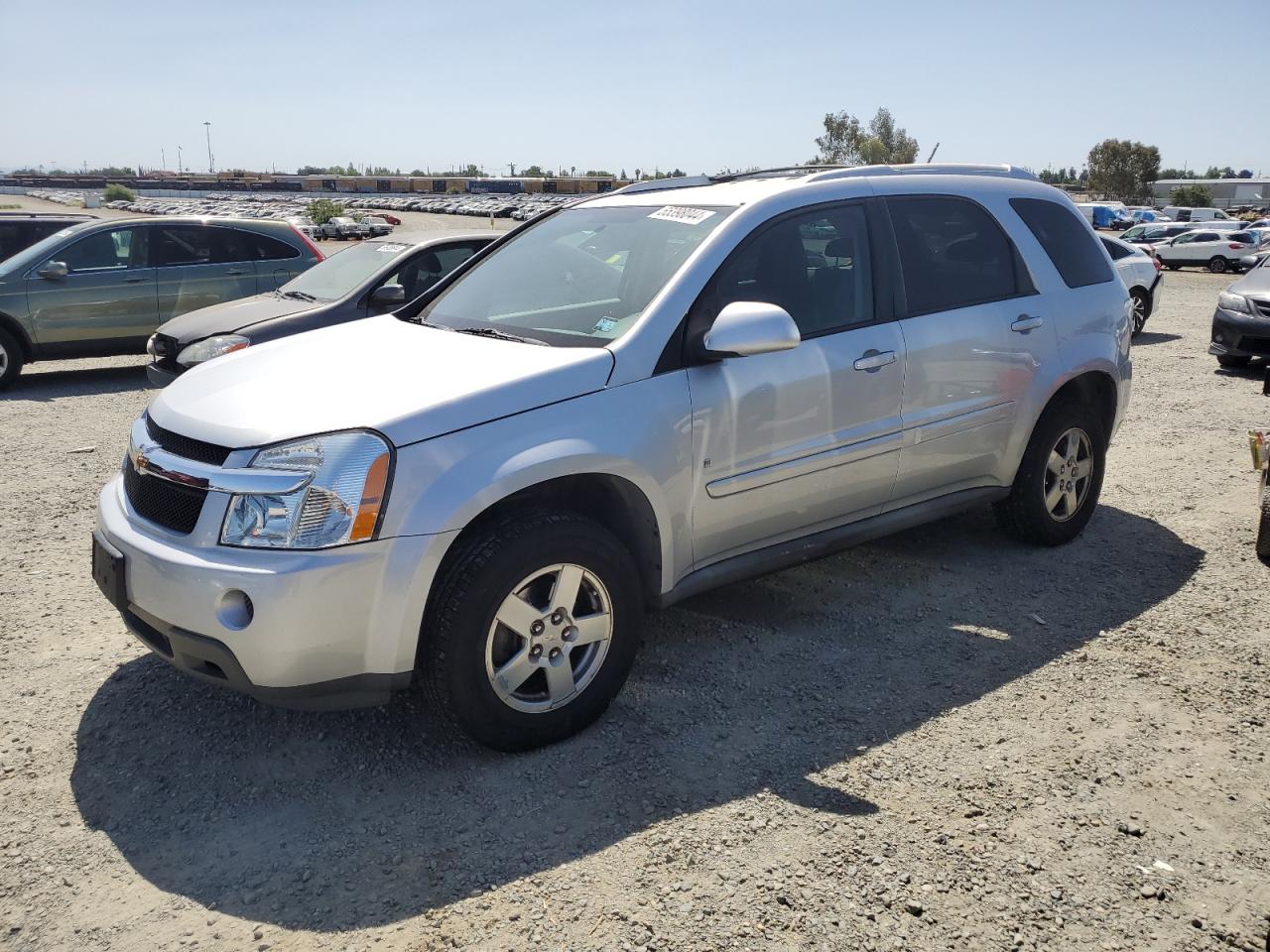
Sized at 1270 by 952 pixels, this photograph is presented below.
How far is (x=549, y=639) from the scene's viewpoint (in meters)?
3.29

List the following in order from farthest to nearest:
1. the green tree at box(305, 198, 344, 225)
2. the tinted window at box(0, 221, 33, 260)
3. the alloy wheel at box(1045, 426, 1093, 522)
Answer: the green tree at box(305, 198, 344, 225), the tinted window at box(0, 221, 33, 260), the alloy wheel at box(1045, 426, 1093, 522)

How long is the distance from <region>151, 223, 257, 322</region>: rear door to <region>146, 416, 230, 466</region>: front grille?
26.7ft

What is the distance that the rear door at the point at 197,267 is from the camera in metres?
10.7

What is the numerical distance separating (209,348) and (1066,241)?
20.5ft

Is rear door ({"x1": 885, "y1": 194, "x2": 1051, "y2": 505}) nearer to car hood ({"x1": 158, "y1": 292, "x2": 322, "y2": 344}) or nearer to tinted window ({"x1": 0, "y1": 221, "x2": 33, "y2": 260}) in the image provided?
car hood ({"x1": 158, "y1": 292, "x2": 322, "y2": 344})

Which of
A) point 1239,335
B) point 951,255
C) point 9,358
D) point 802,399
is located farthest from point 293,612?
point 1239,335

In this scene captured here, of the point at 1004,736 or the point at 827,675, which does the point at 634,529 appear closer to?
the point at 827,675

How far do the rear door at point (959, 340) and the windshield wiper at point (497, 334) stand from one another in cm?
160

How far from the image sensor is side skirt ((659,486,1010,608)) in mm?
3767

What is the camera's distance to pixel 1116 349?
5184 mm

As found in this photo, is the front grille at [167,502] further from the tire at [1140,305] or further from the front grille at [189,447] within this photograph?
the tire at [1140,305]

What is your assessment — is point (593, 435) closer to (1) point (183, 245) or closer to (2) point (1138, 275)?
(1) point (183, 245)

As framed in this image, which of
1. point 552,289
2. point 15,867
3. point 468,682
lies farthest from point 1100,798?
point 15,867

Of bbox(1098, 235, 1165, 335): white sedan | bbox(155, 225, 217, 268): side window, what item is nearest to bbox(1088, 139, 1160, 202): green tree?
bbox(1098, 235, 1165, 335): white sedan
